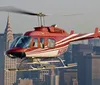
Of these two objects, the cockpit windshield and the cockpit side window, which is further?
the cockpit side window

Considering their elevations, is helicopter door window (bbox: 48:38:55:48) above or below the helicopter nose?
above

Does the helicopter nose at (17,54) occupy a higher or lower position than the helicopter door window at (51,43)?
lower

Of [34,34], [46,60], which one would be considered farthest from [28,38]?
[46,60]

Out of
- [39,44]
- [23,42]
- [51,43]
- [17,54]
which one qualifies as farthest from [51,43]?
[17,54]

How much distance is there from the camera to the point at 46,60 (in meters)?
35.2

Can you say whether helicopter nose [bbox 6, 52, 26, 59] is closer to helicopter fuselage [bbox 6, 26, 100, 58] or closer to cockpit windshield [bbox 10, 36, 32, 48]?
helicopter fuselage [bbox 6, 26, 100, 58]

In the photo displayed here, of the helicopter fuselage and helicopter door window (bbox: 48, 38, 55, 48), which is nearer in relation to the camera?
the helicopter fuselage

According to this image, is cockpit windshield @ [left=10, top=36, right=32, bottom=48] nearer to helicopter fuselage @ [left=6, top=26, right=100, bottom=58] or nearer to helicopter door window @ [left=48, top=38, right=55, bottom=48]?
helicopter fuselage @ [left=6, top=26, right=100, bottom=58]

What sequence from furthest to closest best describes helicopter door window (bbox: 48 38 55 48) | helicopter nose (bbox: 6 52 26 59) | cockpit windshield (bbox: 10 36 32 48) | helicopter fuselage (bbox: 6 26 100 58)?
helicopter door window (bbox: 48 38 55 48) < cockpit windshield (bbox: 10 36 32 48) < helicopter fuselage (bbox: 6 26 100 58) < helicopter nose (bbox: 6 52 26 59)

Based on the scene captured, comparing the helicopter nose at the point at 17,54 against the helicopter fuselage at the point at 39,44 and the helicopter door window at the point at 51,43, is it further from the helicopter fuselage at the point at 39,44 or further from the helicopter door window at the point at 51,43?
the helicopter door window at the point at 51,43

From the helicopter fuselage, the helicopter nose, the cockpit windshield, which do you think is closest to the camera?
the helicopter nose

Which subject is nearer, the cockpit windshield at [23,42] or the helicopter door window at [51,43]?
the cockpit windshield at [23,42]

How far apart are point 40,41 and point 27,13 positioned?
7.08 ft

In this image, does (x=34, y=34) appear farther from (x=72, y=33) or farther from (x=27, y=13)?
(x=72, y=33)
